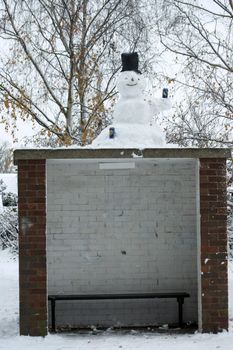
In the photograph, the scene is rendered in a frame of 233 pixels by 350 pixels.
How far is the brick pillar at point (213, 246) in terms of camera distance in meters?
7.42

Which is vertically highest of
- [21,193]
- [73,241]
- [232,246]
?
[21,193]

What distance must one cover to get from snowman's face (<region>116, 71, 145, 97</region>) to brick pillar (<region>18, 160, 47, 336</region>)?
183 cm

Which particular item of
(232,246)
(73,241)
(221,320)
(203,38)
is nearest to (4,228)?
(232,246)

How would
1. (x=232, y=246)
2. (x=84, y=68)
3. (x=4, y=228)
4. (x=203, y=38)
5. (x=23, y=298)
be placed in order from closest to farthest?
(x=23, y=298), (x=203, y=38), (x=84, y=68), (x=232, y=246), (x=4, y=228)

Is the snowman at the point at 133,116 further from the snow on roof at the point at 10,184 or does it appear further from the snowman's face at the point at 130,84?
the snow on roof at the point at 10,184

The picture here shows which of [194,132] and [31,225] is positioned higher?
[194,132]

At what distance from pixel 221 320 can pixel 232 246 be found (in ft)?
32.5

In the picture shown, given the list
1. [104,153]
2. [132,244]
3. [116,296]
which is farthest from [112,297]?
[104,153]

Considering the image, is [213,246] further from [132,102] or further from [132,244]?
[132,102]

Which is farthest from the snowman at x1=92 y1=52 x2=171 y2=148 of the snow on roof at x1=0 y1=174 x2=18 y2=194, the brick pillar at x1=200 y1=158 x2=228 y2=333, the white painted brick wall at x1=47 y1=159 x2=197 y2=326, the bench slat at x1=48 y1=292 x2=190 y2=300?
the snow on roof at x1=0 y1=174 x2=18 y2=194

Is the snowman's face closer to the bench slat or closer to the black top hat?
the black top hat

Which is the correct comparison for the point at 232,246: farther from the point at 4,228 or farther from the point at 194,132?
the point at 4,228

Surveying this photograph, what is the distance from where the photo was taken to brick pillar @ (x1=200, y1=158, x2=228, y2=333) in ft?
24.3

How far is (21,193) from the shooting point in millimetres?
Result: 7363
